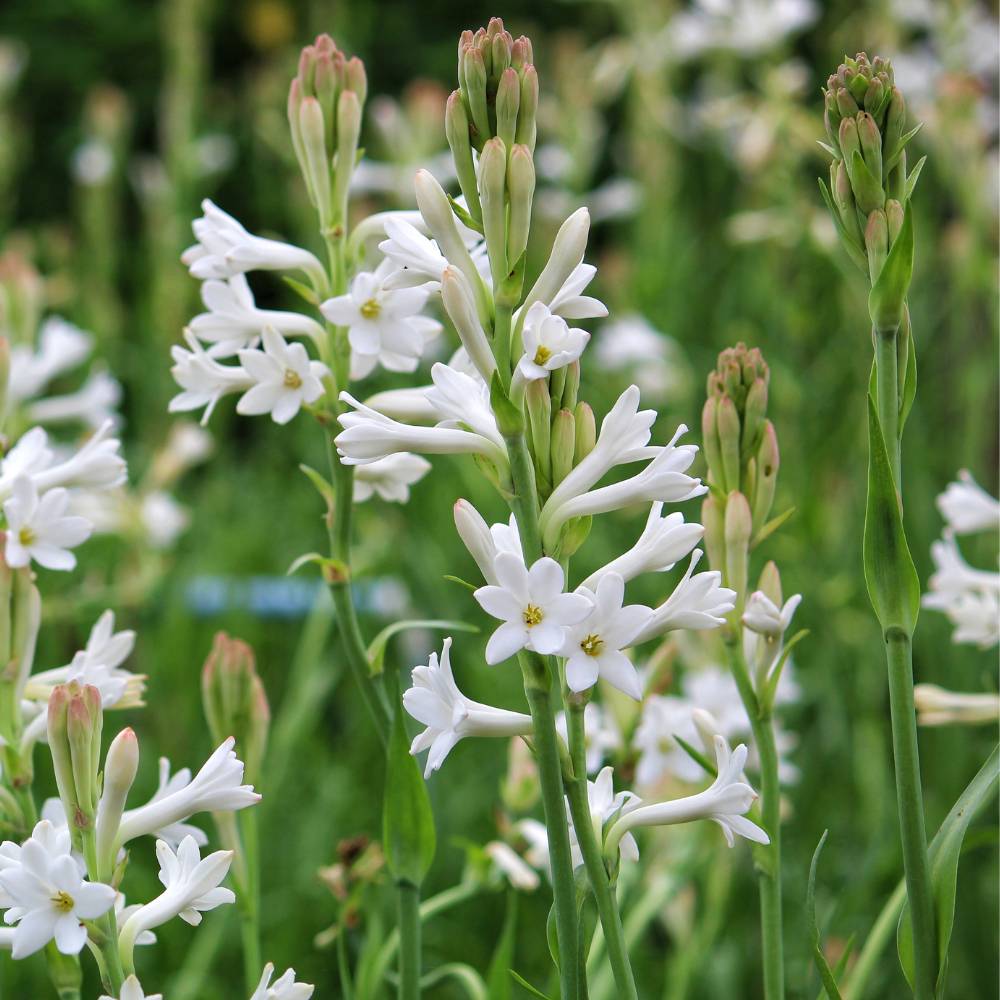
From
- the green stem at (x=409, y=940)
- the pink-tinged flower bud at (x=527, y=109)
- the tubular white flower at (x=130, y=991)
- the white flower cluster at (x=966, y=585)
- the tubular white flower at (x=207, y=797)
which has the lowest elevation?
the green stem at (x=409, y=940)

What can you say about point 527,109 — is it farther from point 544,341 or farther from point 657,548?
point 657,548

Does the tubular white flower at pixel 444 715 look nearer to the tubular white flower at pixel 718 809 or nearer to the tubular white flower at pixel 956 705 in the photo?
the tubular white flower at pixel 718 809

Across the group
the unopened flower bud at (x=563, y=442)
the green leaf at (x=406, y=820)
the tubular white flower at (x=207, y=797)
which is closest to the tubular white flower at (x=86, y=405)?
the green leaf at (x=406, y=820)

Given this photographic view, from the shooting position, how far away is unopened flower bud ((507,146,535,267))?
3.59ft

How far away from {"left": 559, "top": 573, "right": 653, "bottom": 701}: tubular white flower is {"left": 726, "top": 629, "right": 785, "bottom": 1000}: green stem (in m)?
0.30

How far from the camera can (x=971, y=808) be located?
121cm

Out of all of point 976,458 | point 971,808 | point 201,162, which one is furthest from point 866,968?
point 201,162

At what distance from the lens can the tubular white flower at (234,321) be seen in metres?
1.43

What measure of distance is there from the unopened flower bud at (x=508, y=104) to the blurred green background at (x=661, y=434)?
83cm

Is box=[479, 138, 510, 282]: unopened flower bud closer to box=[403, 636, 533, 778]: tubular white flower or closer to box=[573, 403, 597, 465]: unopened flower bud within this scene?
box=[573, 403, 597, 465]: unopened flower bud

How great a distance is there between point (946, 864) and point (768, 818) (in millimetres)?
174

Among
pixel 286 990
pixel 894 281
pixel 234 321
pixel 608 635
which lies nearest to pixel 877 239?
pixel 894 281

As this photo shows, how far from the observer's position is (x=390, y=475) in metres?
1.50

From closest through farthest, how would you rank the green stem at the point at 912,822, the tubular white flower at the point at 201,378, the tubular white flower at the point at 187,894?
1. the tubular white flower at the point at 187,894
2. the green stem at the point at 912,822
3. the tubular white flower at the point at 201,378
